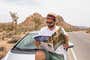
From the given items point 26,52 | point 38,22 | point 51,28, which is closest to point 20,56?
point 26,52

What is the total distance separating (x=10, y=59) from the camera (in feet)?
23.9

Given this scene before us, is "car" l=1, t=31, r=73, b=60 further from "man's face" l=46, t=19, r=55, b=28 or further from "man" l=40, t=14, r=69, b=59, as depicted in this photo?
"man's face" l=46, t=19, r=55, b=28

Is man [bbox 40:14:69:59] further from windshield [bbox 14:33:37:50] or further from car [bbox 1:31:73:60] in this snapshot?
windshield [bbox 14:33:37:50]

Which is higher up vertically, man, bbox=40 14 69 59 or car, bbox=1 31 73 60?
man, bbox=40 14 69 59

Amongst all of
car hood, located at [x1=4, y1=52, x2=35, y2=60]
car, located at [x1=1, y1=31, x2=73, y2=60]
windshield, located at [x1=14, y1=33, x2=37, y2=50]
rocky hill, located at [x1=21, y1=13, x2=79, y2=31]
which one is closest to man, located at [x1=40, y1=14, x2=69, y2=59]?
car, located at [x1=1, y1=31, x2=73, y2=60]

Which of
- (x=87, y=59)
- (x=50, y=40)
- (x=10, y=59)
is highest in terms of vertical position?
(x=50, y=40)

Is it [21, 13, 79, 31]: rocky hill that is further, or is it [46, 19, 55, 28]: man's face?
[21, 13, 79, 31]: rocky hill

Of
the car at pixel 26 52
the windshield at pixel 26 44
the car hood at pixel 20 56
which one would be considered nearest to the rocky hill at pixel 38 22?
the windshield at pixel 26 44

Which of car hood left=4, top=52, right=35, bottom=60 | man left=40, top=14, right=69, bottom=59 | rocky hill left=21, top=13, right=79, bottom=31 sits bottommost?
rocky hill left=21, top=13, right=79, bottom=31

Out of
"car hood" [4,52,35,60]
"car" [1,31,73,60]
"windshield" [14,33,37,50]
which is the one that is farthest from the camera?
"windshield" [14,33,37,50]

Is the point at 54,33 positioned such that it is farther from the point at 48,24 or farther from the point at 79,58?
the point at 79,58

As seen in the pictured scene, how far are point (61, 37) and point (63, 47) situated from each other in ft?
0.72

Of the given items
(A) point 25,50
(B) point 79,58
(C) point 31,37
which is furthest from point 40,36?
(B) point 79,58

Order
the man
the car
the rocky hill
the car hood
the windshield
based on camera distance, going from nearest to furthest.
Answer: the car, the man, the car hood, the windshield, the rocky hill
